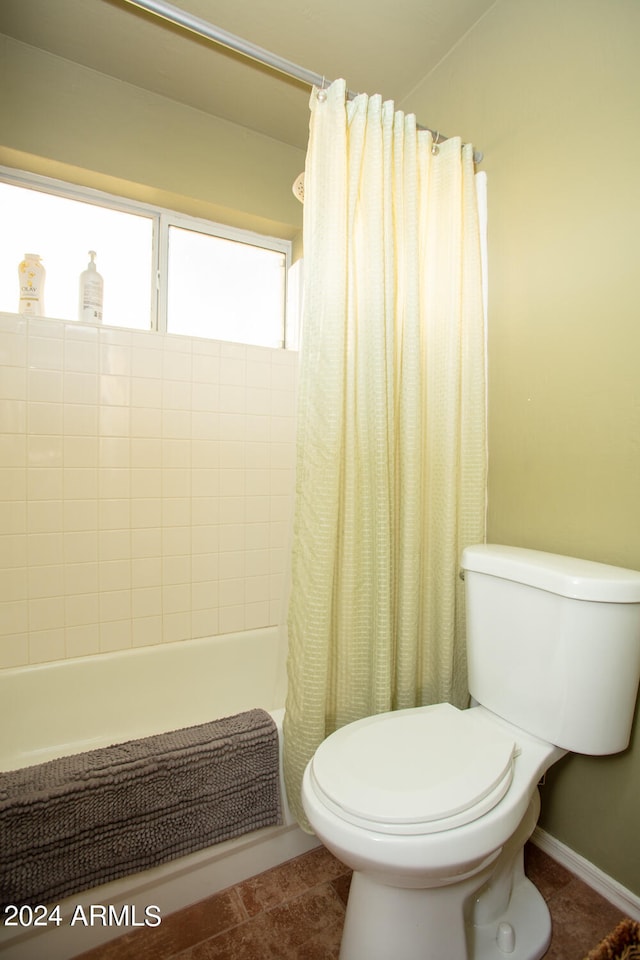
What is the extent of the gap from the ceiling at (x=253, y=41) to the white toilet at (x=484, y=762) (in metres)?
1.73

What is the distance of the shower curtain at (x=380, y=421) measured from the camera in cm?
120

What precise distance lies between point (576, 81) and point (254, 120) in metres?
1.29

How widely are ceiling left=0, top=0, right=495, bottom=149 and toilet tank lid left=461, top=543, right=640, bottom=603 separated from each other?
1.65 m

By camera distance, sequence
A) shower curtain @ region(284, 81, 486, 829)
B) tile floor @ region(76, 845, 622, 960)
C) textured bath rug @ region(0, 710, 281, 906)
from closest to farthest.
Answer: textured bath rug @ region(0, 710, 281, 906), tile floor @ region(76, 845, 622, 960), shower curtain @ region(284, 81, 486, 829)

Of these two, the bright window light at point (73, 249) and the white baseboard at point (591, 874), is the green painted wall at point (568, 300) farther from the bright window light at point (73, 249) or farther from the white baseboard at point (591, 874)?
the bright window light at point (73, 249)

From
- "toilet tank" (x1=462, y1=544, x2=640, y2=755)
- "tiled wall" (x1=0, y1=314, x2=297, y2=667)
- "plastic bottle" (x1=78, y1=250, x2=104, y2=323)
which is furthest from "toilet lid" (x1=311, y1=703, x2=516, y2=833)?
"plastic bottle" (x1=78, y1=250, x2=104, y2=323)

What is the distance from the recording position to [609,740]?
3.30 feet

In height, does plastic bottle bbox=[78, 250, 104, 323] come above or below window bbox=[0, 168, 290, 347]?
below

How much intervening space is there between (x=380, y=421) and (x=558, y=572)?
57cm

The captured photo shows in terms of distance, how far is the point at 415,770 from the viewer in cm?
90

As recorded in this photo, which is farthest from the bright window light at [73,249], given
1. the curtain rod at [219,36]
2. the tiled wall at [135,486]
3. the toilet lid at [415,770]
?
the toilet lid at [415,770]

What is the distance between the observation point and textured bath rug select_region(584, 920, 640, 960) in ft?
2.17

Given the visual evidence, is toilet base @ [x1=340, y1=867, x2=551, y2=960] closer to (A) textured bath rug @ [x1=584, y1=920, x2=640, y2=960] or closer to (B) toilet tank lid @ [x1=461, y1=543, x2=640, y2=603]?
(A) textured bath rug @ [x1=584, y1=920, x2=640, y2=960]

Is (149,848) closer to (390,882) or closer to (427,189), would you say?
(390,882)
